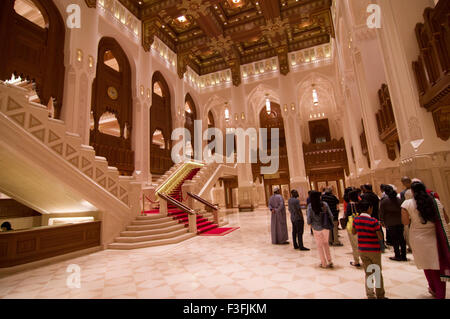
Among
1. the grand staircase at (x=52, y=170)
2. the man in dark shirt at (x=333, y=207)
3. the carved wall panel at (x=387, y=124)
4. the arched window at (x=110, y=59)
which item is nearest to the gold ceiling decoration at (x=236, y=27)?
the arched window at (x=110, y=59)

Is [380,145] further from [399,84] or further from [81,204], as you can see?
[81,204]

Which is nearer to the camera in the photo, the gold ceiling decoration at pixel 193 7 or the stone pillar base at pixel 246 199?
the gold ceiling decoration at pixel 193 7

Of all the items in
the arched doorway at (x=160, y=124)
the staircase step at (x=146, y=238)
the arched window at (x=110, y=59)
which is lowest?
the staircase step at (x=146, y=238)

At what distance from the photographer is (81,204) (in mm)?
6230

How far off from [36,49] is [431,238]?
1229 centimetres

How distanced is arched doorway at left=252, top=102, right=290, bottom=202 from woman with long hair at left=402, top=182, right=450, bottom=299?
50.1ft

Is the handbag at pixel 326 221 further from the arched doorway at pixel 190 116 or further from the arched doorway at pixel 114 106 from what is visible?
the arched doorway at pixel 190 116

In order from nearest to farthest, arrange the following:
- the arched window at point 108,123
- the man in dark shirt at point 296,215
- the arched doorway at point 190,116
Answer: the man in dark shirt at point 296,215 < the arched window at point 108,123 < the arched doorway at point 190,116

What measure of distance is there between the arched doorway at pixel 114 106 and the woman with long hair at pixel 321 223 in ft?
32.1

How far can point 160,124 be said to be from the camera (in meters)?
14.7

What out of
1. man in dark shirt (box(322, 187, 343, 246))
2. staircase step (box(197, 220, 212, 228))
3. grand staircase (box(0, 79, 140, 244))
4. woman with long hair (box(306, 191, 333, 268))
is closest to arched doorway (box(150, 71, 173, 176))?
staircase step (box(197, 220, 212, 228))

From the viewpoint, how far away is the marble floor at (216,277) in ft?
9.59

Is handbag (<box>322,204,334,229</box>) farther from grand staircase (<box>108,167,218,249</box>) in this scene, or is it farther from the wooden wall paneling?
the wooden wall paneling
